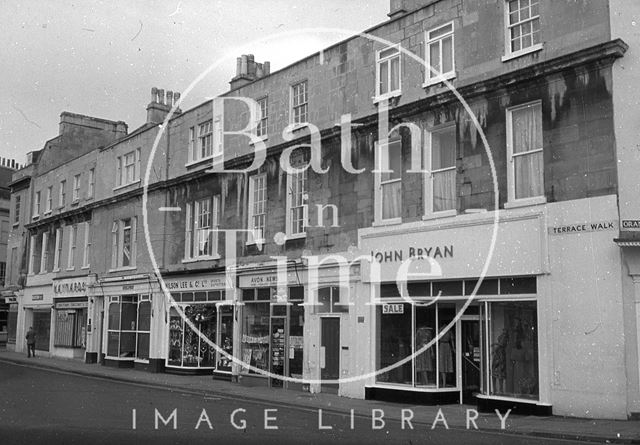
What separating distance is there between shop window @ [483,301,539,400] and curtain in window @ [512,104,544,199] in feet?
8.22

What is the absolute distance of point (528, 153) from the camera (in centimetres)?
1645

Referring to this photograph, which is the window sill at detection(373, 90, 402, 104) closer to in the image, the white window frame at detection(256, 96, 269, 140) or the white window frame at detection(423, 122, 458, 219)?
the white window frame at detection(423, 122, 458, 219)

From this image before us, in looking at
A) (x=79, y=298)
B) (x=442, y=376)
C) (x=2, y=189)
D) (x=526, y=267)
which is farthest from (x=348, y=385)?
(x=2, y=189)

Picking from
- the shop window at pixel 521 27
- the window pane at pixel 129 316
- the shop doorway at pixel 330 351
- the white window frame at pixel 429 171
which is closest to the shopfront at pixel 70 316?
the window pane at pixel 129 316

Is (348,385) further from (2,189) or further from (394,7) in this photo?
(2,189)

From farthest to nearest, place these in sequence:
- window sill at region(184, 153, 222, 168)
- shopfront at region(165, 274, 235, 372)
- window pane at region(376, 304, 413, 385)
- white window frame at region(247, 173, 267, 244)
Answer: window sill at region(184, 153, 222, 168), shopfront at region(165, 274, 235, 372), white window frame at region(247, 173, 267, 244), window pane at region(376, 304, 413, 385)

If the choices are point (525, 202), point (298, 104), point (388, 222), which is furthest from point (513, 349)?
point (298, 104)

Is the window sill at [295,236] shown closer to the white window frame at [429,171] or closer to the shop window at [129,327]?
the white window frame at [429,171]

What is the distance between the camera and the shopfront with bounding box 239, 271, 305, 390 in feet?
72.2

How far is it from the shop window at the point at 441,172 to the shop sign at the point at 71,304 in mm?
21592

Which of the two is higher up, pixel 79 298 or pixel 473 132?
pixel 473 132

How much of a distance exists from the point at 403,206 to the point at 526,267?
13.8 feet

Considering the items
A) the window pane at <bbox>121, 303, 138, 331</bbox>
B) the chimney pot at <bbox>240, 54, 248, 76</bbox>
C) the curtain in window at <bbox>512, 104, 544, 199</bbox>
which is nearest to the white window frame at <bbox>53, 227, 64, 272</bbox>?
the window pane at <bbox>121, 303, 138, 331</bbox>

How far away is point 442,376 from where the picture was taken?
18031 mm
